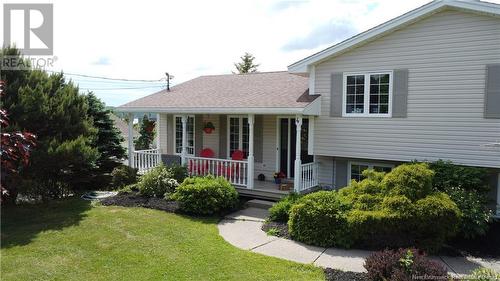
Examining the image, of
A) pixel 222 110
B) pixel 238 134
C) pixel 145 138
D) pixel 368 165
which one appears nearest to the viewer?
pixel 368 165

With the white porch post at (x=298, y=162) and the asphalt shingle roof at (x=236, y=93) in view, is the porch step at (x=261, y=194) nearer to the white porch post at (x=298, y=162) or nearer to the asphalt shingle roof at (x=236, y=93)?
the white porch post at (x=298, y=162)

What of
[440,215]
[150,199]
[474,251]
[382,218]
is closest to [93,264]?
[150,199]

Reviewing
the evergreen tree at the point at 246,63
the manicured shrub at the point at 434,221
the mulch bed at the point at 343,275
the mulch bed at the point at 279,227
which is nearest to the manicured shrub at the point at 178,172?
the mulch bed at the point at 279,227

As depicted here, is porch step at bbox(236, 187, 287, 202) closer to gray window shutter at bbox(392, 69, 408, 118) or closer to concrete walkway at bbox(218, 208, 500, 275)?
concrete walkway at bbox(218, 208, 500, 275)

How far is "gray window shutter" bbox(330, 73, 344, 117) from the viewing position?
10945 millimetres

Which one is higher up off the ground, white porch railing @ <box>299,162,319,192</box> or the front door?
the front door

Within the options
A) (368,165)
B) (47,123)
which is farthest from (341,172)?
(47,123)

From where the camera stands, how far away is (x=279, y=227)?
8750 millimetres

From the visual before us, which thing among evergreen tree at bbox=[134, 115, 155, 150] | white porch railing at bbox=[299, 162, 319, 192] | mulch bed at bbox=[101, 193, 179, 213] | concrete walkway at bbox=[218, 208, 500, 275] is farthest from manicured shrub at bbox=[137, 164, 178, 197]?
evergreen tree at bbox=[134, 115, 155, 150]

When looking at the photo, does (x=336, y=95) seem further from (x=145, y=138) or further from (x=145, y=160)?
(x=145, y=138)

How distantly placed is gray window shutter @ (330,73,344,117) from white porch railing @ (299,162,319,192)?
1727 millimetres

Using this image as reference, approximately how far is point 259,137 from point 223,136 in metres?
1.61

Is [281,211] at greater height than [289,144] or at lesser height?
lesser

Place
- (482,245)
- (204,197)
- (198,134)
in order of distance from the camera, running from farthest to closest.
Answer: (198,134), (204,197), (482,245)
